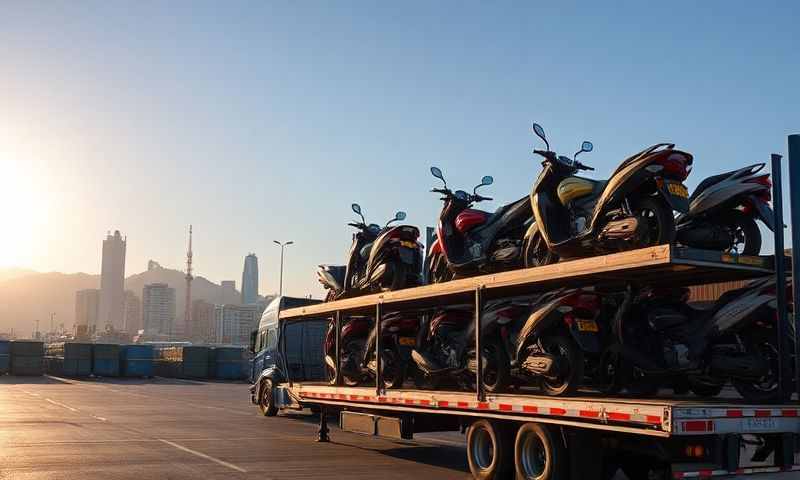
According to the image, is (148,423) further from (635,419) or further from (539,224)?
(635,419)

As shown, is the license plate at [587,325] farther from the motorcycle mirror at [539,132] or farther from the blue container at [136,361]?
the blue container at [136,361]

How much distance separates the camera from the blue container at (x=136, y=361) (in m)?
49.3

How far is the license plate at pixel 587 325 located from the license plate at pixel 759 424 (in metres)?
2.08

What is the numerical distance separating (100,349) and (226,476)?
137 feet

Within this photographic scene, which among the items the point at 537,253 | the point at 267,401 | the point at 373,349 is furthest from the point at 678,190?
the point at 267,401

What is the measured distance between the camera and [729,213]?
8617 mm

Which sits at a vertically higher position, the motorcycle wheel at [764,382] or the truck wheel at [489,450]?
the motorcycle wheel at [764,382]

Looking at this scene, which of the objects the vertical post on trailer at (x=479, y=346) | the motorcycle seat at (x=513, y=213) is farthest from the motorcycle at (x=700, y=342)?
the motorcycle seat at (x=513, y=213)

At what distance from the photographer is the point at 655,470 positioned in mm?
8516

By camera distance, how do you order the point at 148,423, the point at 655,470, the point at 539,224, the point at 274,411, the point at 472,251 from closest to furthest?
the point at 655,470
the point at 539,224
the point at 472,251
the point at 148,423
the point at 274,411

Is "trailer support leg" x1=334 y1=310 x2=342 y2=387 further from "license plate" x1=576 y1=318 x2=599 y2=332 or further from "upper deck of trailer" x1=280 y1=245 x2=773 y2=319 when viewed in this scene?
"license plate" x1=576 y1=318 x2=599 y2=332

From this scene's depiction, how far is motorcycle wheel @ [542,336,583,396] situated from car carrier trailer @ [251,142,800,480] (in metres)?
0.27

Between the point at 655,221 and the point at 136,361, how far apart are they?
45410 millimetres

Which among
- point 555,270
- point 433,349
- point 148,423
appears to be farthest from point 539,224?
point 148,423
